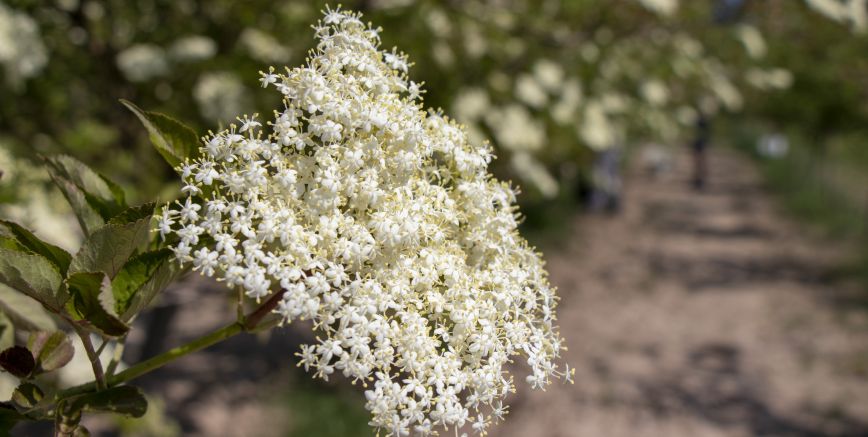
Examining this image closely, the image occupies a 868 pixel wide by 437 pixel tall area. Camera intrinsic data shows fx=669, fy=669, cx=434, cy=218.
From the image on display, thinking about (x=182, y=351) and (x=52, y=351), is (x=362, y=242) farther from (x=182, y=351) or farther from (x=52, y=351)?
(x=52, y=351)

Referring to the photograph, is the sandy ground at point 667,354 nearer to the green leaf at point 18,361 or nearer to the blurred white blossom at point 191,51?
the blurred white blossom at point 191,51

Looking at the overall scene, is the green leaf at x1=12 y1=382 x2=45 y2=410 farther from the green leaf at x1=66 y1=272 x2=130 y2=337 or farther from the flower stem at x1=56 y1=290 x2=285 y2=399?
the green leaf at x1=66 y1=272 x2=130 y2=337

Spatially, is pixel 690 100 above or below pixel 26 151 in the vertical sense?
above

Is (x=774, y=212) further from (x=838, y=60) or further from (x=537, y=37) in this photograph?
(x=537, y=37)

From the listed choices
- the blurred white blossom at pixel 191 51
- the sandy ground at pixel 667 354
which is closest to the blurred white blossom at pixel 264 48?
the blurred white blossom at pixel 191 51

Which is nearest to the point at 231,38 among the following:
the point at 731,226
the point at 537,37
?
the point at 537,37

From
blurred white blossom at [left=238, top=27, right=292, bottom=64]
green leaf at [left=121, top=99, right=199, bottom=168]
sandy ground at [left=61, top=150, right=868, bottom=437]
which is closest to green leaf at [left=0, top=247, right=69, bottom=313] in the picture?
green leaf at [left=121, top=99, right=199, bottom=168]
